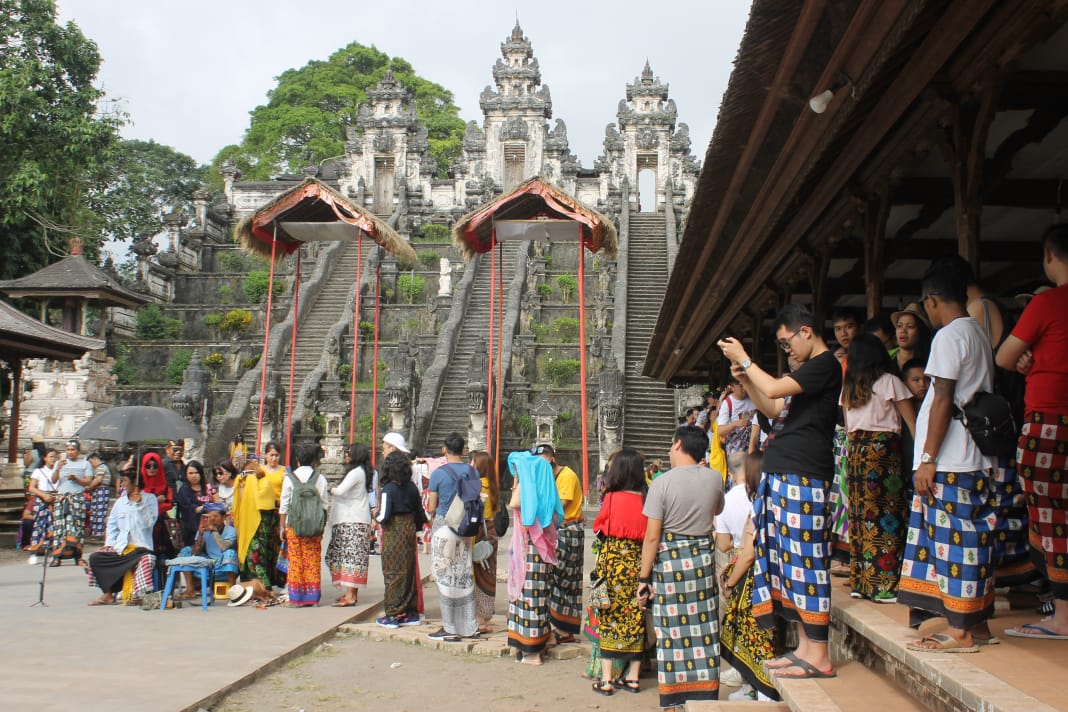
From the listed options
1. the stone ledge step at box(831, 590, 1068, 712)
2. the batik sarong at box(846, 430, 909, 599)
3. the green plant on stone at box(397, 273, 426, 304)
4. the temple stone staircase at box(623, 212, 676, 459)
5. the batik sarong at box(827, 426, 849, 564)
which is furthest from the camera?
the green plant on stone at box(397, 273, 426, 304)

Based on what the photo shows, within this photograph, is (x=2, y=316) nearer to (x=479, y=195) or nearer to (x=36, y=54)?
(x=36, y=54)

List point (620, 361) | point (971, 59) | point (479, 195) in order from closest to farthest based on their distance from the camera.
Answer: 1. point (971, 59)
2. point (620, 361)
3. point (479, 195)

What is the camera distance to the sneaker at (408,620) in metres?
7.93

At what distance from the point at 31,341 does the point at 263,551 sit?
8017 millimetres

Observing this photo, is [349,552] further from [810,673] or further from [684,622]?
[810,673]

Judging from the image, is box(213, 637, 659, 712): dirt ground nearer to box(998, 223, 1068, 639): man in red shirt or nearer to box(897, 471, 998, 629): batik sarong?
box(897, 471, 998, 629): batik sarong

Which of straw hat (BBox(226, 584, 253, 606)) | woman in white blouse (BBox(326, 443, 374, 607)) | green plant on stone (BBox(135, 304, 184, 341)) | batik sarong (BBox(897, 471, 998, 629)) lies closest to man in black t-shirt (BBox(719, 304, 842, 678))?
batik sarong (BBox(897, 471, 998, 629))

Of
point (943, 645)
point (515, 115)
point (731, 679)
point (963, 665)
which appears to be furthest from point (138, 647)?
point (515, 115)

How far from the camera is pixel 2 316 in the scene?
14.5m

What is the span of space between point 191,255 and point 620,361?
18904 mm

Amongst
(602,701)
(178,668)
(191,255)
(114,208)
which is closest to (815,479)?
(602,701)

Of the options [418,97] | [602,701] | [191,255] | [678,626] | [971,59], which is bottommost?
[602,701]

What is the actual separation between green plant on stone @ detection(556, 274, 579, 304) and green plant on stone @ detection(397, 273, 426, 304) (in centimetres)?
462

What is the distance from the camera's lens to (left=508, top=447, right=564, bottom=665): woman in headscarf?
675cm
